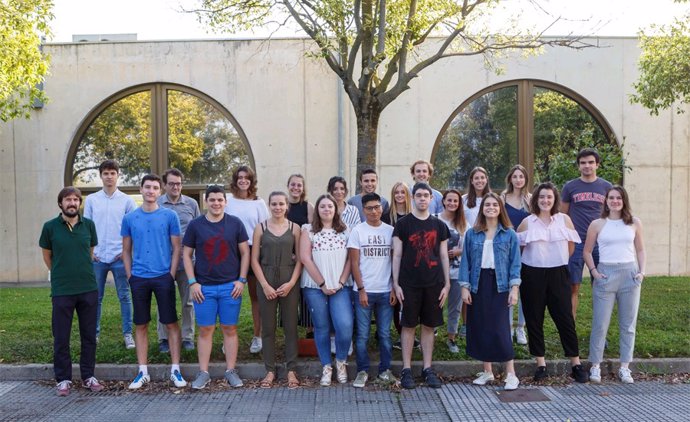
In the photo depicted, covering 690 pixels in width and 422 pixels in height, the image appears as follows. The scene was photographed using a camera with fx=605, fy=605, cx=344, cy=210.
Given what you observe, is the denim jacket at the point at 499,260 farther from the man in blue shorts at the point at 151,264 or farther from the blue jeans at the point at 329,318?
the man in blue shorts at the point at 151,264

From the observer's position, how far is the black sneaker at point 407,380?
6.02 metres

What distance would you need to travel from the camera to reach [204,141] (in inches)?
501

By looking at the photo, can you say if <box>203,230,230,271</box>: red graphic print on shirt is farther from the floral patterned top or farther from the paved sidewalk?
the paved sidewalk

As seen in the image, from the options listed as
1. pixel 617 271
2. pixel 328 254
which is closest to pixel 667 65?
pixel 617 271

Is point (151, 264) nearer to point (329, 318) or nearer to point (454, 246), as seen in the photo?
point (329, 318)

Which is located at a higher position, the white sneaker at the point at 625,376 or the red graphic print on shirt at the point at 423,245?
the red graphic print on shirt at the point at 423,245

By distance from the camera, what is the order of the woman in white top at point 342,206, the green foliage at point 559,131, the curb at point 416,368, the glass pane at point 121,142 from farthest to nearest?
the glass pane at point 121,142
the green foliage at point 559,131
the woman in white top at point 342,206
the curb at point 416,368

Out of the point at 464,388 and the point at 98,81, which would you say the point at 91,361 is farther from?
the point at 98,81

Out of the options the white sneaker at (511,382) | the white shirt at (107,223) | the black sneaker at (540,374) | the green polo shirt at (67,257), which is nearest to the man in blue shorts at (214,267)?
the green polo shirt at (67,257)

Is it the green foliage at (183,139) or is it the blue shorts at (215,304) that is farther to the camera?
the green foliage at (183,139)

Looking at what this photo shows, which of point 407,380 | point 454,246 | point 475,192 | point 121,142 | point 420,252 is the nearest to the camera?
point 420,252

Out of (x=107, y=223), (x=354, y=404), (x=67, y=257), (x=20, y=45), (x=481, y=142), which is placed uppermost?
(x=20, y=45)

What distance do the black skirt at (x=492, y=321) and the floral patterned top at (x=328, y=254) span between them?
1334mm

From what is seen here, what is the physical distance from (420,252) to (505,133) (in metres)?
7.54
